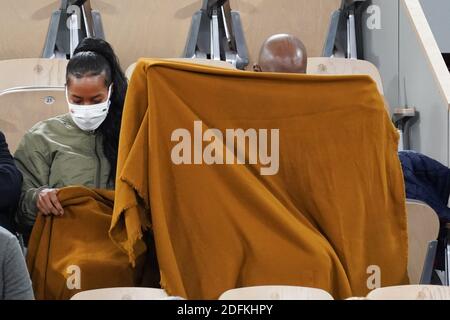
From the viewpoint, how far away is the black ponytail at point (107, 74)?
2.11 meters

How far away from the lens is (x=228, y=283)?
1781mm

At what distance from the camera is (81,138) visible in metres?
2.15

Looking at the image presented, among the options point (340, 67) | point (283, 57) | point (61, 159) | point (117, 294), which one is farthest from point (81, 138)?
point (340, 67)

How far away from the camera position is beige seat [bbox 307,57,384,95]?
3.04 m

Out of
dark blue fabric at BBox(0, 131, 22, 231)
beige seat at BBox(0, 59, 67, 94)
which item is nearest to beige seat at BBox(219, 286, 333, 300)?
dark blue fabric at BBox(0, 131, 22, 231)

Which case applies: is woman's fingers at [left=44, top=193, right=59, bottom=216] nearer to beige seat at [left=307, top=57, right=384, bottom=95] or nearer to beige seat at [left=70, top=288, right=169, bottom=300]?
beige seat at [left=70, top=288, right=169, bottom=300]

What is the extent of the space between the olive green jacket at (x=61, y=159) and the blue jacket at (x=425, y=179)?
0.80 m

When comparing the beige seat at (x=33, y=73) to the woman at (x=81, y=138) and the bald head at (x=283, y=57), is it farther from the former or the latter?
the bald head at (x=283, y=57)

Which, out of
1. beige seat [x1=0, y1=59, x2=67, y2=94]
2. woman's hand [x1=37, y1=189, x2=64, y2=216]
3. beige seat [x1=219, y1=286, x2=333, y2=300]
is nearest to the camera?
beige seat [x1=219, y1=286, x2=333, y2=300]

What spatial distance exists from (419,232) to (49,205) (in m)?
0.87

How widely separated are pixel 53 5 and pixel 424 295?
2151 mm

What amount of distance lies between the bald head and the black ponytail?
347mm

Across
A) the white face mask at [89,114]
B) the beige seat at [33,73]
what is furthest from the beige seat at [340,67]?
the white face mask at [89,114]

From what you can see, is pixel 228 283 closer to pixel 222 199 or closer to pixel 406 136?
pixel 222 199
